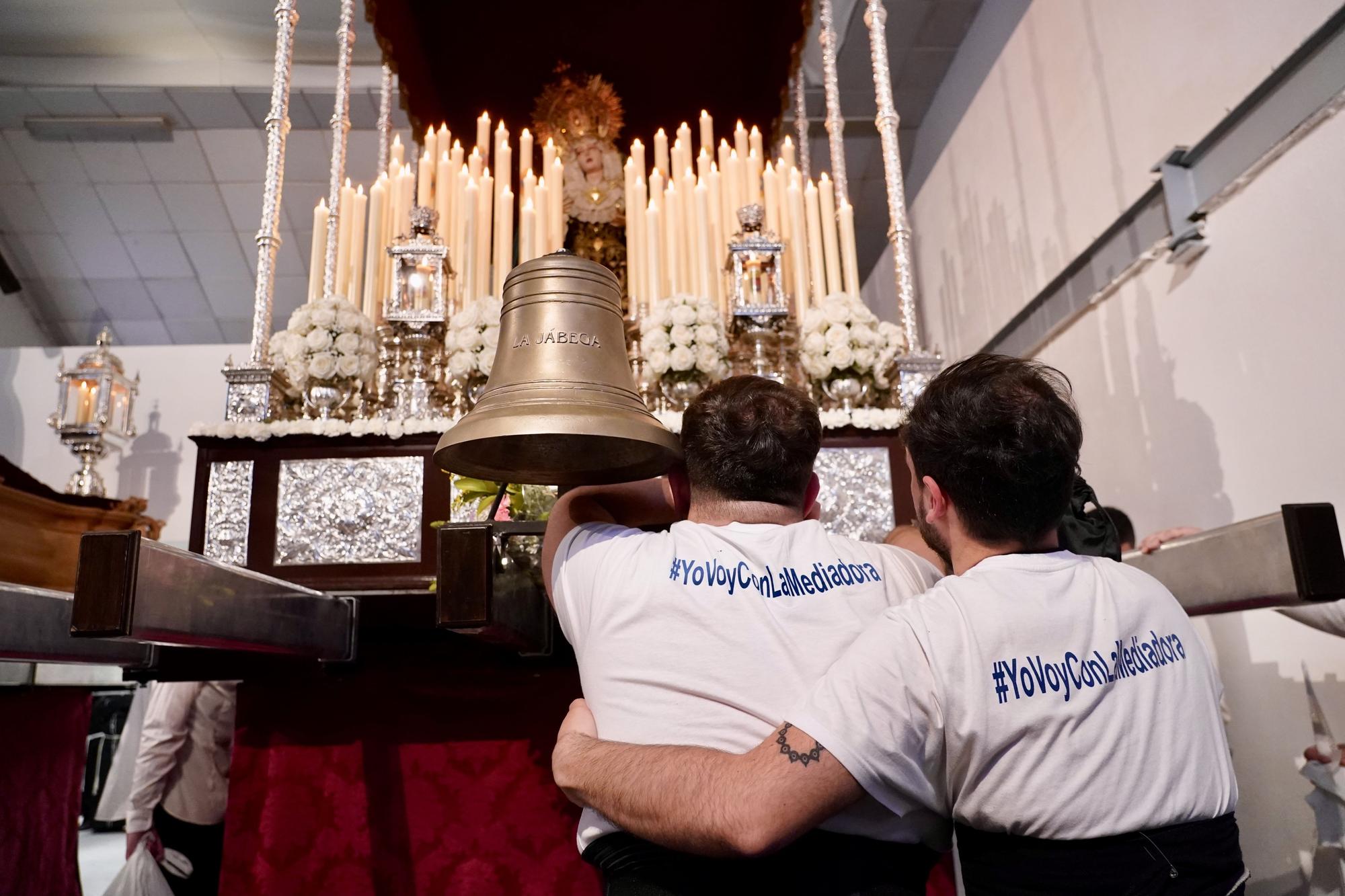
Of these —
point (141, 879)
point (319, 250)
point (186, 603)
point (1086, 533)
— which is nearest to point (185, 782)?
point (141, 879)

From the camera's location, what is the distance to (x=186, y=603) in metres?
1.23

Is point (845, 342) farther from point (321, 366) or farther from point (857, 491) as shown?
point (321, 366)

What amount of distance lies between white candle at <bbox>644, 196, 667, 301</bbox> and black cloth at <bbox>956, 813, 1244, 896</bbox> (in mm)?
2805

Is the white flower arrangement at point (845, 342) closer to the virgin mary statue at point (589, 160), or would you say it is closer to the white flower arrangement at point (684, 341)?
the white flower arrangement at point (684, 341)

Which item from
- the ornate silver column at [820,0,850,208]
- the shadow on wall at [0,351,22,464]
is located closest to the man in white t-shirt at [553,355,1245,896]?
the ornate silver column at [820,0,850,208]

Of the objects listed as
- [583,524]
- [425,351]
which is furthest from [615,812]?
[425,351]

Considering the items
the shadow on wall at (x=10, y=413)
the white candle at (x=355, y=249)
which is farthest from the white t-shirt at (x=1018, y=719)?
the shadow on wall at (x=10, y=413)

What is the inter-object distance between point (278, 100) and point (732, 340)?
180cm

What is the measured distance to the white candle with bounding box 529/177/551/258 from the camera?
3.77m

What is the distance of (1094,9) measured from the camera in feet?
12.4

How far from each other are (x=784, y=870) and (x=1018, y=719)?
13.5 inches

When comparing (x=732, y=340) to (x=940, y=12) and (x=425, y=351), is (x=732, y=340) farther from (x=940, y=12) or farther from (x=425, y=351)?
(x=940, y=12)

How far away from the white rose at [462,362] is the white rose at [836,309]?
3.77 ft

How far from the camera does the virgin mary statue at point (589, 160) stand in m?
4.75
